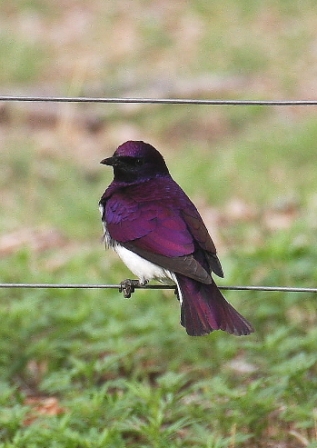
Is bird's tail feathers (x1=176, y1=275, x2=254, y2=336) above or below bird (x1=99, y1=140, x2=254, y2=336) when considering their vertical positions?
below

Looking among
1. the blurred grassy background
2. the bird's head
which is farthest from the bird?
the blurred grassy background

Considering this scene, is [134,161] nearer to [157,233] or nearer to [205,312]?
[157,233]

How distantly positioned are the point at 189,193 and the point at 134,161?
4.55 m

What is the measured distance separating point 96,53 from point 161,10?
1.82 meters

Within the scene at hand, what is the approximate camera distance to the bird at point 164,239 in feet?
13.2

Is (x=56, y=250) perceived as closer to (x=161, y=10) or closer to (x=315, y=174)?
(x=315, y=174)

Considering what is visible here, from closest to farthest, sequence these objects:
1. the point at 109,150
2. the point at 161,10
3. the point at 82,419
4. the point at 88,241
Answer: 1. the point at 82,419
2. the point at 88,241
3. the point at 109,150
4. the point at 161,10

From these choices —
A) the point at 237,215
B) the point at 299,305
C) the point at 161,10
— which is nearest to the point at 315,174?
the point at 237,215

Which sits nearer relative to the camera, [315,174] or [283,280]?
[283,280]

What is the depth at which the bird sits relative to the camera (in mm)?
4035

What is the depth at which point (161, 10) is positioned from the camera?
15.1m

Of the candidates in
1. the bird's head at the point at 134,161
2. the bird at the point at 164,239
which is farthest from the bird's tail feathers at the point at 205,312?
the bird's head at the point at 134,161

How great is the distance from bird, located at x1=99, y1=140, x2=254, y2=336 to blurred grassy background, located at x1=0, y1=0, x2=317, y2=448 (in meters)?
0.54

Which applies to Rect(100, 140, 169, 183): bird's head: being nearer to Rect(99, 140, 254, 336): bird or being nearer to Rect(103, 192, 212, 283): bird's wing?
Rect(99, 140, 254, 336): bird
